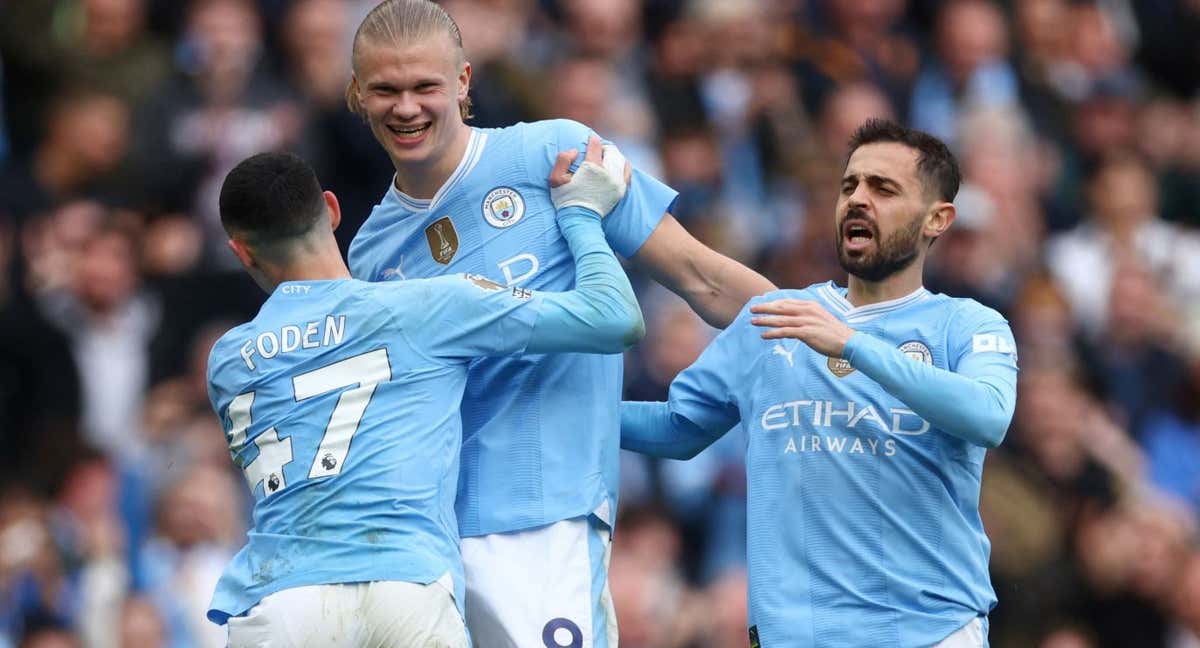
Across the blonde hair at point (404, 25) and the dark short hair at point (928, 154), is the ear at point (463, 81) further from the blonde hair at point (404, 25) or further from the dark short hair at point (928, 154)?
the dark short hair at point (928, 154)

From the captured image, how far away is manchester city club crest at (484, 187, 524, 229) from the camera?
7.17 metres

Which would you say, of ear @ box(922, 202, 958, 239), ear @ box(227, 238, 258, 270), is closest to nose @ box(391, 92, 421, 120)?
ear @ box(227, 238, 258, 270)

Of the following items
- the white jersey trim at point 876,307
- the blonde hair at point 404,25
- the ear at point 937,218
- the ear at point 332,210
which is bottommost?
the white jersey trim at point 876,307

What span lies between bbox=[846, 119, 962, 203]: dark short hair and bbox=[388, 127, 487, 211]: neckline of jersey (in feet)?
4.22

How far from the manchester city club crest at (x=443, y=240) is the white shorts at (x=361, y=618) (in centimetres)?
127

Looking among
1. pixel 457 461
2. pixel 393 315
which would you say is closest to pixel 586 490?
pixel 457 461

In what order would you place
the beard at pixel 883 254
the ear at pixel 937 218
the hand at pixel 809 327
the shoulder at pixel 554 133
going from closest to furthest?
the hand at pixel 809 327
the beard at pixel 883 254
the ear at pixel 937 218
the shoulder at pixel 554 133

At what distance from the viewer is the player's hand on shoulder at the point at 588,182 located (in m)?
7.16

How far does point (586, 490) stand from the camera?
7.00 m

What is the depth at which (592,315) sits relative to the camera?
6.75 m

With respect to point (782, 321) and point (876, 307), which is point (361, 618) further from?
point (876, 307)

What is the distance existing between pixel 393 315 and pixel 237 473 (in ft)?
16.6

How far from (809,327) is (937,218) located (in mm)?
848

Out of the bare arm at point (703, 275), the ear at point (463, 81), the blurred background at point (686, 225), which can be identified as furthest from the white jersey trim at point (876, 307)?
the blurred background at point (686, 225)
